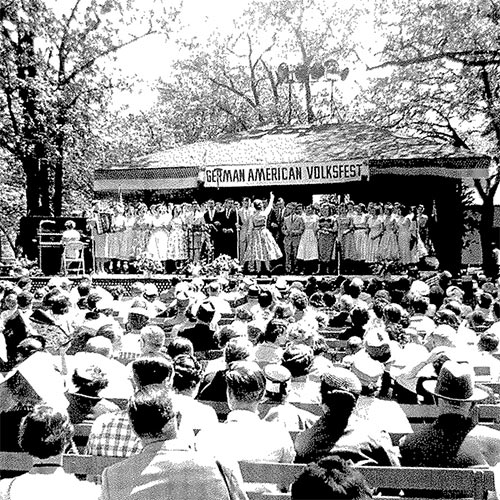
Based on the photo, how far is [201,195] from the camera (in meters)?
20.1

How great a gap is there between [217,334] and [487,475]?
3501mm

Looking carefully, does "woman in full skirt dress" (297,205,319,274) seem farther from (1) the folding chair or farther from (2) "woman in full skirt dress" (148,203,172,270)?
(1) the folding chair

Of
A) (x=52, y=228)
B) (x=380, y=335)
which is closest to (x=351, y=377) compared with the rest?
(x=380, y=335)

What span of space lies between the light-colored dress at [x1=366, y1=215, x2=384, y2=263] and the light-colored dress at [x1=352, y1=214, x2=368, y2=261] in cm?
8

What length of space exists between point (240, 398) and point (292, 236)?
41.7ft

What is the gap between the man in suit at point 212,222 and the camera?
16750 mm

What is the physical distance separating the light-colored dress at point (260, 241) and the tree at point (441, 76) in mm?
4410

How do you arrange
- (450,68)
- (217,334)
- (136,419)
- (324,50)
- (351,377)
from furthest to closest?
(324,50), (450,68), (217,334), (351,377), (136,419)

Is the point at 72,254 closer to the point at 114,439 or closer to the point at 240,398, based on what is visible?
the point at 114,439

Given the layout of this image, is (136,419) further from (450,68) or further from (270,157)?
(450,68)

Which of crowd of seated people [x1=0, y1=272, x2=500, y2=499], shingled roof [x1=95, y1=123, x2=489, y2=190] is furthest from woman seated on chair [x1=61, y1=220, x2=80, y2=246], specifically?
crowd of seated people [x1=0, y1=272, x2=500, y2=499]

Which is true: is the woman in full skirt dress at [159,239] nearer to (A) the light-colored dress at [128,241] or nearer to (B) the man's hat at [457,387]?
(A) the light-colored dress at [128,241]

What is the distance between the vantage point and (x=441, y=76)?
896 inches

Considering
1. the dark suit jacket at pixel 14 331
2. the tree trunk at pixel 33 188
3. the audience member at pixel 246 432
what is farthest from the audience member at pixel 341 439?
the tree trunk at pixel 33 188
